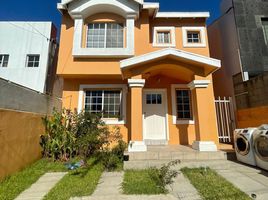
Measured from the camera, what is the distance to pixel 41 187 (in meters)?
4.12

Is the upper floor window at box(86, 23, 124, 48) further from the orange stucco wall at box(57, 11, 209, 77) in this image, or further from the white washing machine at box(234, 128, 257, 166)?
the white washing machine at box(234, 128, 257, 166)

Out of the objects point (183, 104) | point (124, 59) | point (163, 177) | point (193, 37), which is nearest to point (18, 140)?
point (163, 177)

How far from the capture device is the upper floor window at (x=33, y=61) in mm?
10766

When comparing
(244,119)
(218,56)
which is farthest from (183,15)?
(244,119)

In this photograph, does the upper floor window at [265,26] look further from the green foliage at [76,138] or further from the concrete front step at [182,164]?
the green foliage at [76,138]

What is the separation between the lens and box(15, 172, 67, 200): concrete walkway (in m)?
3.65

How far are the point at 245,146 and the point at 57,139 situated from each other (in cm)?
646

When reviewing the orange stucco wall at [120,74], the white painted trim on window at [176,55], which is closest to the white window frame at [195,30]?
the orange stucco wall at [120,74]

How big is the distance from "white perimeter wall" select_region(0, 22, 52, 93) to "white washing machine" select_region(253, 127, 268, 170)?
1049 cm

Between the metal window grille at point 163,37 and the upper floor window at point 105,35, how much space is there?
1.97m

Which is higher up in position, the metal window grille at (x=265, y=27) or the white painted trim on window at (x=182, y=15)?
the white painted trim on window at (x=182, y=15)

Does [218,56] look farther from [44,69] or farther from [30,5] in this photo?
[30,5]

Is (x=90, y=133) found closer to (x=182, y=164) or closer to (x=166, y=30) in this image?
(x=182, y=164)

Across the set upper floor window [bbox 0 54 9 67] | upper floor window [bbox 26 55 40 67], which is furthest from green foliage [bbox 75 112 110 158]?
upper floor window [bbox 0 54 9 67]
